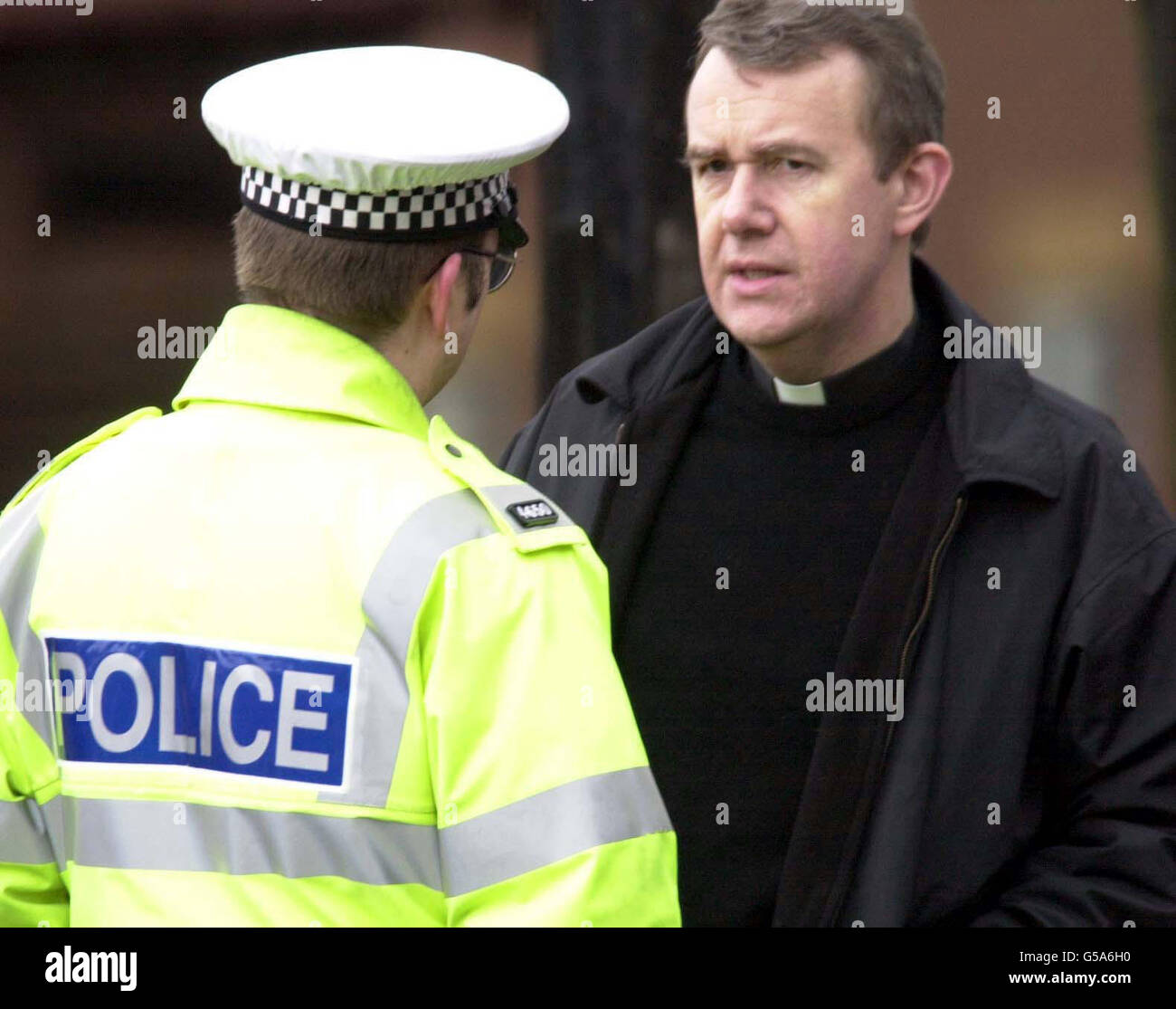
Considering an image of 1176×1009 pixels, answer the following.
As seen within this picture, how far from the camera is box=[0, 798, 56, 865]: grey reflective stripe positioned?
73.0 inches

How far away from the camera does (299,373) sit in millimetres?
1785

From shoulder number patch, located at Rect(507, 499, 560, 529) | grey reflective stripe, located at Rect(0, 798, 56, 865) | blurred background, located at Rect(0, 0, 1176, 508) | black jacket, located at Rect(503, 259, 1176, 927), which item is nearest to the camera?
shoulder number patch, located at Rect(507, 499, 560, 529)

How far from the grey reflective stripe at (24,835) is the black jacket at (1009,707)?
1.03 m

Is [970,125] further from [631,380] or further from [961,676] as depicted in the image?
[961,676]

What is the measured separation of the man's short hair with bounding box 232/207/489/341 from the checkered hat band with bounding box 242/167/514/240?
0.04ft

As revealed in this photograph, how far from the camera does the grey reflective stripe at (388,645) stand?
1.65m

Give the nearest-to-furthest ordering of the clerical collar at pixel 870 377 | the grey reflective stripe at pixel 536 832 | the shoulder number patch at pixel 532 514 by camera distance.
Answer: the grey reflective stripe at pixel 536 832, the shoulder number patch at pixel 532 514, the clerical collar at pixel 870 377

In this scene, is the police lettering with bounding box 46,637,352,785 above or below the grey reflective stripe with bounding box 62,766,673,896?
above

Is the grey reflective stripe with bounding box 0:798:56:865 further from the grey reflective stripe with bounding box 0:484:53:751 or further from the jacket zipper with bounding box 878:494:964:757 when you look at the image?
the jacket zipper with bounding box 878:494:964:757

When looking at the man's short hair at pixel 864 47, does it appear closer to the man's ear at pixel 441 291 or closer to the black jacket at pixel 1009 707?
the black jacket at pixel 1009 707

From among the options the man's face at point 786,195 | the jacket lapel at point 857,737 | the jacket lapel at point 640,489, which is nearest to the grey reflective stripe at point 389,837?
the jacket lapel at point 857,737

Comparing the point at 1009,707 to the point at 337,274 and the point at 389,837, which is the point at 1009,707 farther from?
the point at 337,274

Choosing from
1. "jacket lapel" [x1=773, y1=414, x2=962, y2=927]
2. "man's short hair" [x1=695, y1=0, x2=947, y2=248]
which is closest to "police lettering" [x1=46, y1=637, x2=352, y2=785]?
"jacket lapel" [x1=773, y1=414, x2=962, y2=927]

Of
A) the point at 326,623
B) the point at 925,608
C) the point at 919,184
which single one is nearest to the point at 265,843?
the point at 326,623
